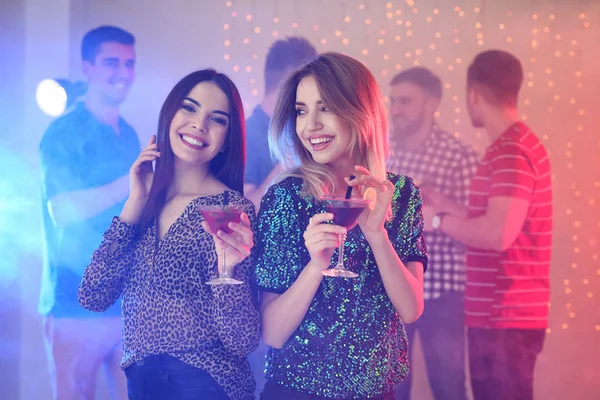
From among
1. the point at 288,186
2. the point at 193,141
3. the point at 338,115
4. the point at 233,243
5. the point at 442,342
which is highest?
the point at 338,115

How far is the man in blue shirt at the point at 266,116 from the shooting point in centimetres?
387

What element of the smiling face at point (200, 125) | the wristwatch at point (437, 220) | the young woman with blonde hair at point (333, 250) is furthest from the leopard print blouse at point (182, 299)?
the wristwatch at point (437, 220)

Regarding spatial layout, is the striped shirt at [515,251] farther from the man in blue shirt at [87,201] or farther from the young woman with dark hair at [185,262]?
the man in blue shirt at [87,201]

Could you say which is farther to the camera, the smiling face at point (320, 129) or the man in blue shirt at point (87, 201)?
the man in blue shirt at point (87, 201)

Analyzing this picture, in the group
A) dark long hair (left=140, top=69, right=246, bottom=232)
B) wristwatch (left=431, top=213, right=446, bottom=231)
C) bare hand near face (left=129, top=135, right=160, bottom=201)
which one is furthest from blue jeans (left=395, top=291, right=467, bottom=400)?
bare hand near face (left=129, top=135, right=160, bottom=201)

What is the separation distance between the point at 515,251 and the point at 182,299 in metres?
2.57

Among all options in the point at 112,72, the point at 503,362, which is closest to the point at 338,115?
the point at 112,72

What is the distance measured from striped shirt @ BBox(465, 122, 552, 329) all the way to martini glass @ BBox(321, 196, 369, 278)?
6.95ft

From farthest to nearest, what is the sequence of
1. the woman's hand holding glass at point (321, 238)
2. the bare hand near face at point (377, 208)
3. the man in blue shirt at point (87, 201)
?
the man in blue shirt at point (87, 201)
the bare hand near face at point (377, 208)
the woman's hand holding glass at point (321, 238)

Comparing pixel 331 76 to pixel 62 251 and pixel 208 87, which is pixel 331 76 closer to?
pixel 208 87

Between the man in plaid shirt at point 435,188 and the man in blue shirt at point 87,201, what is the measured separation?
1884 mm

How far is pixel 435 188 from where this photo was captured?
13.0 ft

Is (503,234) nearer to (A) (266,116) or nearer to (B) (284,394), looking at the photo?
(A) (266,116)

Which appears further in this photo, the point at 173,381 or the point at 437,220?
the point at 437,220
